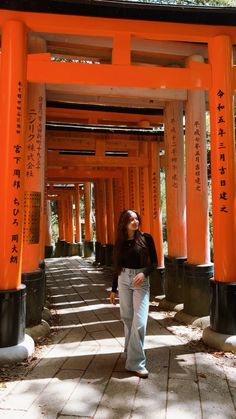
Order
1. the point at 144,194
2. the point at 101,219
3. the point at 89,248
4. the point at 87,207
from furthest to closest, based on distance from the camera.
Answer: the point at 89,248, the point at 87,207, the point at 101,219, the point at 144,194

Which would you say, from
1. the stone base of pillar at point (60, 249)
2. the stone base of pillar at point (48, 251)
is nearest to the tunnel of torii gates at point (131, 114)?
the stone base of pillar at point (48, 251)

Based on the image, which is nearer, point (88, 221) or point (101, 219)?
point (101, 219)

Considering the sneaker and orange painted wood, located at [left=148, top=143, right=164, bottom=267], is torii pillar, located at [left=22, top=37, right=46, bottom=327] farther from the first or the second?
orange painted wood, located at [left=148, top=143, right=164, bottom=267]

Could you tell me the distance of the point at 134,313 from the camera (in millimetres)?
3439

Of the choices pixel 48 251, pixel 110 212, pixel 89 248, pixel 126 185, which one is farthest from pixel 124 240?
pixel 48 251

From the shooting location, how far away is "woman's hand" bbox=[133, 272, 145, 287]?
3.36m

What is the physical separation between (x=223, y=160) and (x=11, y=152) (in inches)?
99.9

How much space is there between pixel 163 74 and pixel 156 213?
4.39m

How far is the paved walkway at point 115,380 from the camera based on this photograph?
2.88 meters

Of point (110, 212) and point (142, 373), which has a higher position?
point (110, 212)

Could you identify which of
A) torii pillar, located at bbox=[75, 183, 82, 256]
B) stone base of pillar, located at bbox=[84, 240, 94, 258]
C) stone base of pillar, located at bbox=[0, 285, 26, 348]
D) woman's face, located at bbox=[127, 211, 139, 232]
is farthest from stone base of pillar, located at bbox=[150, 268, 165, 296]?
torii pillar, located at bbox=[75, 183, 82, 256]

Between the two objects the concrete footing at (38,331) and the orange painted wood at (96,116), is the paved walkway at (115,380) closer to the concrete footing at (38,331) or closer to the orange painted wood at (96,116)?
the concrete footing at (38,331)

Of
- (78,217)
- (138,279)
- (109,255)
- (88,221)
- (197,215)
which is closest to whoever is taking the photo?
(138,279)

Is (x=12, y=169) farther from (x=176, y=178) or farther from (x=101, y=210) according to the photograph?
(x=101, y=210)
